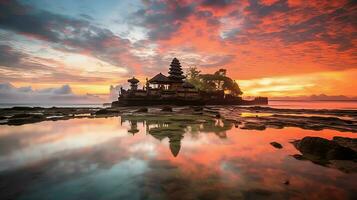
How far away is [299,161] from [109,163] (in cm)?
609

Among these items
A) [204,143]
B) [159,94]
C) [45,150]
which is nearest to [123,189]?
[204,143]

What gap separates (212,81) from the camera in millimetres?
76188

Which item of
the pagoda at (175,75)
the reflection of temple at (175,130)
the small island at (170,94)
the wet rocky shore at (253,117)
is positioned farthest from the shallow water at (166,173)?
the pagoda at (175,75)

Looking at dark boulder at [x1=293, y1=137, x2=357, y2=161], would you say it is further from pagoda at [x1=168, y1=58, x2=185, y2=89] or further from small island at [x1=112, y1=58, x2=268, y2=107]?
pagoda at [x1=168, y1=58, x2=185, y2=89]

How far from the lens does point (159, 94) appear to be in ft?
150

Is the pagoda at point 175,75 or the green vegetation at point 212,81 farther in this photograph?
the green vegetation at point 212,81

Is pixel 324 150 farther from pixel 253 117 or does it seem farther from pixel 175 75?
pixel 175 75

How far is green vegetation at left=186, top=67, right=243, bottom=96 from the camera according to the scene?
7250 centimetres

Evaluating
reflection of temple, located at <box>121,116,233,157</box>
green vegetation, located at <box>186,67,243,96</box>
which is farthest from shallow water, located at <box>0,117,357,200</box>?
green vegetation, located at <box>186,67,243,96</box>

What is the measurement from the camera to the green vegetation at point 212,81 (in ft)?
238

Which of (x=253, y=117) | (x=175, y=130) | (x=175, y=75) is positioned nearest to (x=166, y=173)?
(x=175, y=130)

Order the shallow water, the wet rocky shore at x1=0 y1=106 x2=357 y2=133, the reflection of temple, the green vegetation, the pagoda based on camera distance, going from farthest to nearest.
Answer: the green vegetation < the pagoda < the wet rocky shore at x1=0 y1=106 x2=357 y2=133 < the reflection of temple < the shallow water

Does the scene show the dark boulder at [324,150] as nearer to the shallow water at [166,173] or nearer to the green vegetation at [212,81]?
Result: the shallow water at [166,173]

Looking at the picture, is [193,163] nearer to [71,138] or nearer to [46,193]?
[46,193]
